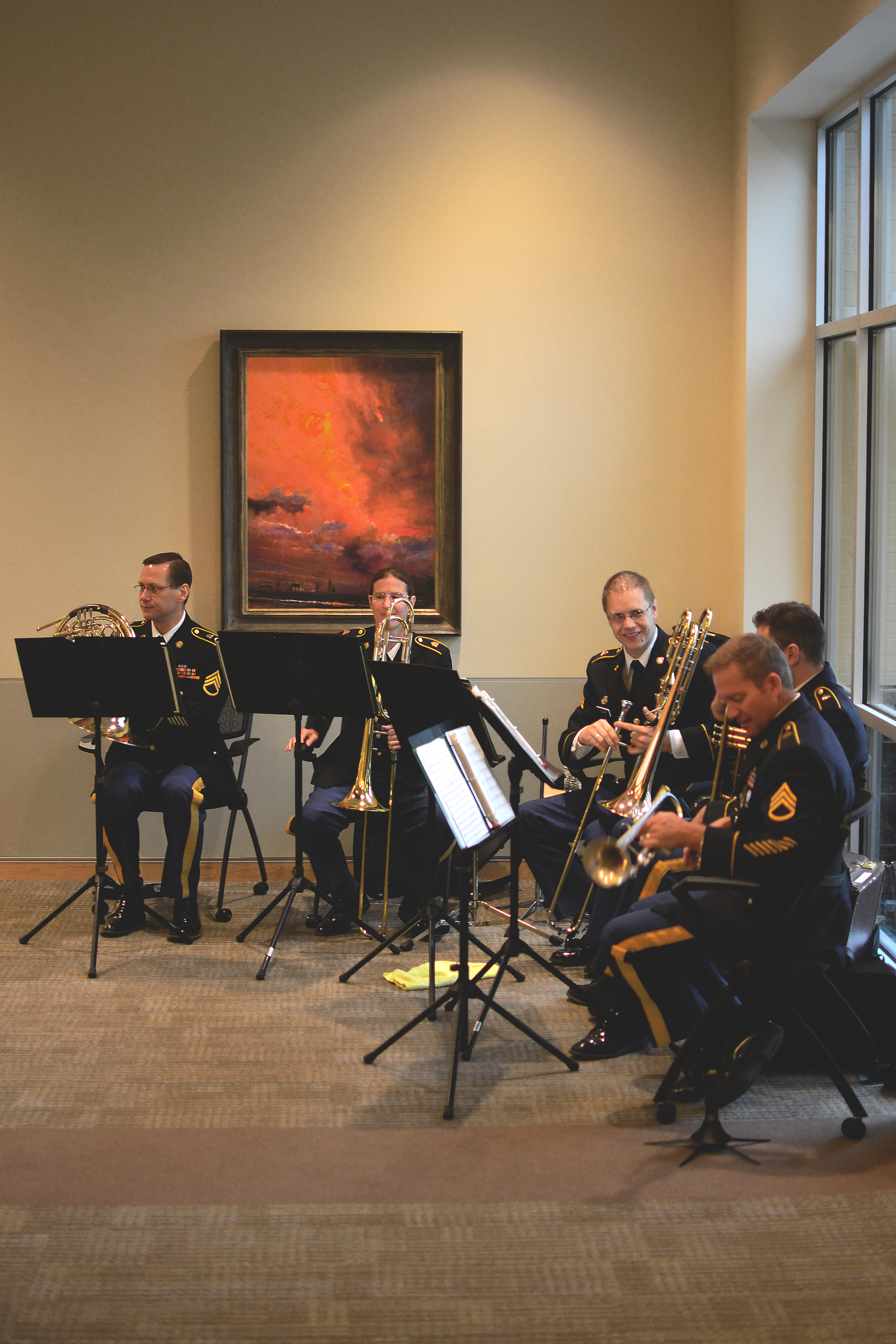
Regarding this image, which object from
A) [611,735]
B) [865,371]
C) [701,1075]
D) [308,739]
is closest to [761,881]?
[701,1075]

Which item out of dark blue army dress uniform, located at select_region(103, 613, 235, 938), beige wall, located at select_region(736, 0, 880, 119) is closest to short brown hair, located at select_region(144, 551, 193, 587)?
dark blue army dress uniform, located at select_region(103, 613, 235, 938)

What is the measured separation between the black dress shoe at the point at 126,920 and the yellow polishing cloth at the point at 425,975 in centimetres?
111

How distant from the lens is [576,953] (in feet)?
13.8

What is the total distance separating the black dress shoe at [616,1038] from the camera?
3447mm

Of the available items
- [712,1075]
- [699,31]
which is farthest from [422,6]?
[712,1075]

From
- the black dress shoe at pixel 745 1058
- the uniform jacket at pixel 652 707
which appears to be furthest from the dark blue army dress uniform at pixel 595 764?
the black dress shoe at pixel 745 1058

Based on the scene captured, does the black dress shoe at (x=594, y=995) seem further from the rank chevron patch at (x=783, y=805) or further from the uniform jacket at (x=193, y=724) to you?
the uniform jacket at (x=193, y=724)

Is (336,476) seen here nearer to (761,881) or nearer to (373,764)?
(373,764)

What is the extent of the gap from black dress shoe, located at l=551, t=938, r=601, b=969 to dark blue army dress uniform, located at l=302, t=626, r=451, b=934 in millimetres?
595

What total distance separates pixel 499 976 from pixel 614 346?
3052mm

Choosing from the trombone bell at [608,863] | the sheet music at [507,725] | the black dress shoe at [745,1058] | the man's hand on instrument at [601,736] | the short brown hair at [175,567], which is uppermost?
the short brown hair at [175,567]

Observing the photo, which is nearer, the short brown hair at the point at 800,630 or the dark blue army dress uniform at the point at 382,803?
the short brown hair at the point at 800,630

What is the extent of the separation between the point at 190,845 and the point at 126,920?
1.26ft

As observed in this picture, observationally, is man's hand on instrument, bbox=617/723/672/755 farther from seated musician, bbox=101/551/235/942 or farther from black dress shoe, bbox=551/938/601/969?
seated musician, bbox=101/551/235/942
